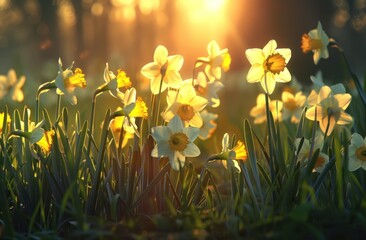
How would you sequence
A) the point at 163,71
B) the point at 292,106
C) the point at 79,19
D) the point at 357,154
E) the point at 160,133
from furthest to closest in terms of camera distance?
1. the point at 79,19
2. the point at 292,106
3. the point at 163,71
4. the point at 357,154
5. the point at 160,133

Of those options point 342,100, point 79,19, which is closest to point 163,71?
point 342,100

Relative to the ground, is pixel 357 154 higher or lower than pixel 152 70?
lower

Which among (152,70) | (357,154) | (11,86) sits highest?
(11,86)

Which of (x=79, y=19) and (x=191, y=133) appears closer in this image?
(x=191, y=133)

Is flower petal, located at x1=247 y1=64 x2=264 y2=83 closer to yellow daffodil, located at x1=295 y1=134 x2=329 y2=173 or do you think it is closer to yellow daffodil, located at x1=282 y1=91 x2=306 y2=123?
yellow daffodil, located at x1=295 y1=134 x2=329 y2=173

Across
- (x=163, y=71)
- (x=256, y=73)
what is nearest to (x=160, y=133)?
(x=163, y=71)

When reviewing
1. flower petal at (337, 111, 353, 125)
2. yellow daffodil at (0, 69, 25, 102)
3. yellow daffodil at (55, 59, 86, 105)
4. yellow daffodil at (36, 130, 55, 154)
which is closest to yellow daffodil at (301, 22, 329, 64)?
flower petal at (337, 111, 353, 125)

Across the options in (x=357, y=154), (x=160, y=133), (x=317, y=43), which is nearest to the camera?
(x=160, y=133)

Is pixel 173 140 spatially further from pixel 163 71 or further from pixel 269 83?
pixel 269 83

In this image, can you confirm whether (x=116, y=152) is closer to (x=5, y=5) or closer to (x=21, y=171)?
(x=21, y=171)
